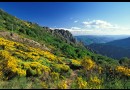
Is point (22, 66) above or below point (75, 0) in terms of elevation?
below

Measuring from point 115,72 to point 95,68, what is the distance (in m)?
1.51

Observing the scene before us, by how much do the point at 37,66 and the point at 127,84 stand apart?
11.4 m

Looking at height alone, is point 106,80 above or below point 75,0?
below

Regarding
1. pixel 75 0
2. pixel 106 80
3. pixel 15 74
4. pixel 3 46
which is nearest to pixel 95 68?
pixel 106 80

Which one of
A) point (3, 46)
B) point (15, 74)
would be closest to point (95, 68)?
point (15, 74)

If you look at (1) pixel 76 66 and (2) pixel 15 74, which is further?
(1) pixel 76 66

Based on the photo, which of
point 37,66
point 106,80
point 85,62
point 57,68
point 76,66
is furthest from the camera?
point 76,66

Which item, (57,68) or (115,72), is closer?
(115,72)

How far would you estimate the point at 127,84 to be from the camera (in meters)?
9.20

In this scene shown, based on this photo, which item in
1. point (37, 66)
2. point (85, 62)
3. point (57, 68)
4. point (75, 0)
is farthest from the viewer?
point (57, 68)

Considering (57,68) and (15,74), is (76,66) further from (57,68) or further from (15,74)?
(15,74)

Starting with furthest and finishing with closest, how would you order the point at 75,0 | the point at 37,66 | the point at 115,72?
the point at 37,66 → the point at 115,72 → the point at 75,0

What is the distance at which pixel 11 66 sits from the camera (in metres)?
15.8

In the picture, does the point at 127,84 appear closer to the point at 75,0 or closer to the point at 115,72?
the point at 115,72
